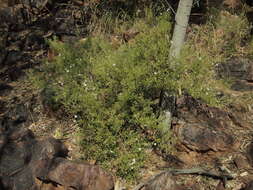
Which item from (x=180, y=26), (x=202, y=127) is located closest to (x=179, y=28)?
(x=180, y=26)

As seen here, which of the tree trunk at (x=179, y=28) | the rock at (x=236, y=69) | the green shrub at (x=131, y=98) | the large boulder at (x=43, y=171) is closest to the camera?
the large boulder at (x=43, y=171)

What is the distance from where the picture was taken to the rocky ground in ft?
12.1

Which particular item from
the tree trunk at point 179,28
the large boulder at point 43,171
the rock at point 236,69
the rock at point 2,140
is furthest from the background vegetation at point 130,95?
the rock at point 236,69

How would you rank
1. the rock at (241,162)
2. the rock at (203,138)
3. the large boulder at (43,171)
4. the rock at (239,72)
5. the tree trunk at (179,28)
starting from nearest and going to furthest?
the large boulder at (43,171) < the tree trunk at (179,28) < the rock at (241,162) < the rock at (203,138) < the rock at (239,72)

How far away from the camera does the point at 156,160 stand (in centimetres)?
439

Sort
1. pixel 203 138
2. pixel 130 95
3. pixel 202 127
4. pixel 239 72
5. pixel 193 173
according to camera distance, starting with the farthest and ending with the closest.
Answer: pixel 239 72 < pixel 202 127 < pixel 203 138 < pixel 193 173 < pixel 130 95

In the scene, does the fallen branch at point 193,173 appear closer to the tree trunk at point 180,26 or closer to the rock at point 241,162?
the rock at point 241,162

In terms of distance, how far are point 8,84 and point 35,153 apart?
2899 mm

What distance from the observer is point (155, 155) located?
4457 mm

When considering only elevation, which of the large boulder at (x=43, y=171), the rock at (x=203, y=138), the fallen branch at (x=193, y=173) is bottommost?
the fallen branch at (x=193, y=173)

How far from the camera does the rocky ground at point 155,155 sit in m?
3.70

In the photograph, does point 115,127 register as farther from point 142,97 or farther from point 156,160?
point 156,160

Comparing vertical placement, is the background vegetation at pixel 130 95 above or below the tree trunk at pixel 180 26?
below

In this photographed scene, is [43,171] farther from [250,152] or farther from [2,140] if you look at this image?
[250,152]
